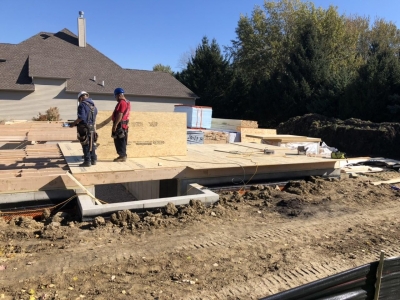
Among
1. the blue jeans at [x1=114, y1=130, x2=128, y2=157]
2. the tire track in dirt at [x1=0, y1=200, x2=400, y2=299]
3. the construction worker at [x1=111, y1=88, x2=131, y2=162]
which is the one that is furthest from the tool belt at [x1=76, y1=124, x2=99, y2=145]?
the tire track in dirt at [x1=0, y1=200, x2=400, y2=299]

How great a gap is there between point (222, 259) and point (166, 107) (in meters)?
25.5

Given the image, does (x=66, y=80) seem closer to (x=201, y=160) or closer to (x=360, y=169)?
(x=201, y=160)

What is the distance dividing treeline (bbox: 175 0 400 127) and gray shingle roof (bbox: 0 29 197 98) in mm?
5531

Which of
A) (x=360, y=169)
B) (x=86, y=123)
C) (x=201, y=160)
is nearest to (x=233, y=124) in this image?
(x=360, y=169)

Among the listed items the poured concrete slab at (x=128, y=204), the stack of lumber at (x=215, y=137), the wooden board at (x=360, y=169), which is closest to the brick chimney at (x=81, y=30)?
the stack of lumber at (x=215, y=137)

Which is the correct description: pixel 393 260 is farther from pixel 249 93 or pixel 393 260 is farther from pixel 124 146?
pixel 249 93

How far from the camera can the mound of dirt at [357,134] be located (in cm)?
1521

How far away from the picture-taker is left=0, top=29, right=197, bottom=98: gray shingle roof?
24.4m

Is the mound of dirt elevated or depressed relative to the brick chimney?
depressed

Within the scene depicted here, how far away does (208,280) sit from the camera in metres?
3.90

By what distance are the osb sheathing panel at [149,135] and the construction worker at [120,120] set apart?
0.39 m

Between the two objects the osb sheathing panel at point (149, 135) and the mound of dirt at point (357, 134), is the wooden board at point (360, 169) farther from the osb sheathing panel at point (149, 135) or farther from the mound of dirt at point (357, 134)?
the osb sheathing panel at point (149, 135)

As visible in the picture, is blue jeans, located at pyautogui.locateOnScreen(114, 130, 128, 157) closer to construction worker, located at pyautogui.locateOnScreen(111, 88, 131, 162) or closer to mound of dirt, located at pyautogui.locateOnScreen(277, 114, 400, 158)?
construction worker, located at pyautogui.locateOnScreen(111, 88, 131, 162)

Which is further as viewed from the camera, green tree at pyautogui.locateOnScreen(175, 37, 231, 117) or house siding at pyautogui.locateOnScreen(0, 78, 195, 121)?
green tree at pyautogui.locateOnScreen(175, 37, 231, 117)
